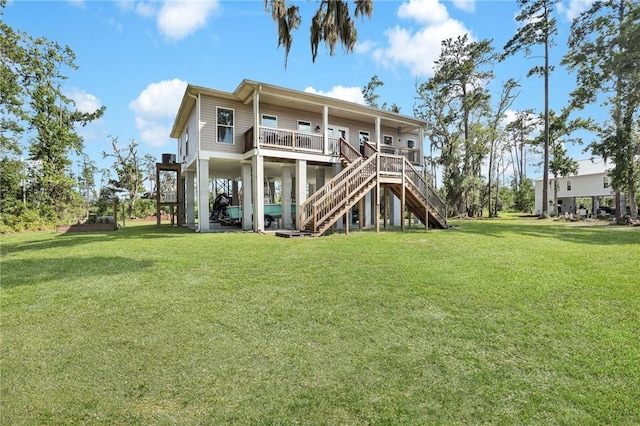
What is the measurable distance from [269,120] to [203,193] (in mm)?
4661

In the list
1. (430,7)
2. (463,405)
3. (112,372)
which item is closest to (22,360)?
(112,372)

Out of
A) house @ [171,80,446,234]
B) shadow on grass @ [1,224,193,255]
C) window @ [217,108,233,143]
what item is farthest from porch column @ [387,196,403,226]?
shadow on grass @ [1,224,193,255]

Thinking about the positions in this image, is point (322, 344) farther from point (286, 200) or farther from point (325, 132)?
point (325, 132)

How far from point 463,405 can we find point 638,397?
59.2 inches

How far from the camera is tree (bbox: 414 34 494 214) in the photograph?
29.5 meters

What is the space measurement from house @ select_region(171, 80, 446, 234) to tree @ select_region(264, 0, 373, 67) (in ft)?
17.5

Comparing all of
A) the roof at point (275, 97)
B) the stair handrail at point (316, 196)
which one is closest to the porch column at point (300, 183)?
the stair handrail at point (316, 196)

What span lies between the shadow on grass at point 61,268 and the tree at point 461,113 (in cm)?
2763

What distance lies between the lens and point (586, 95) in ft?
69.1

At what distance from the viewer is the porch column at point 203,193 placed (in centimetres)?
1406

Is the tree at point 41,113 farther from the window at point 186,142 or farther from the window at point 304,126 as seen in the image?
the window at point 304,126

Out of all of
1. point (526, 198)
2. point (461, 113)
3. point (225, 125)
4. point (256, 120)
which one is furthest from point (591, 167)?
point (225, 125)

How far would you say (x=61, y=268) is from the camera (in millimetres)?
6809

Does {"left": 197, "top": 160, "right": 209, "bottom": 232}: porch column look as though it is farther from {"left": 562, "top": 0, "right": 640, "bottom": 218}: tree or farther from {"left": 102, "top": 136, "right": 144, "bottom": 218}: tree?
{"left": 102, "top": 136, "right": 144, "bottom": 218}: tree
